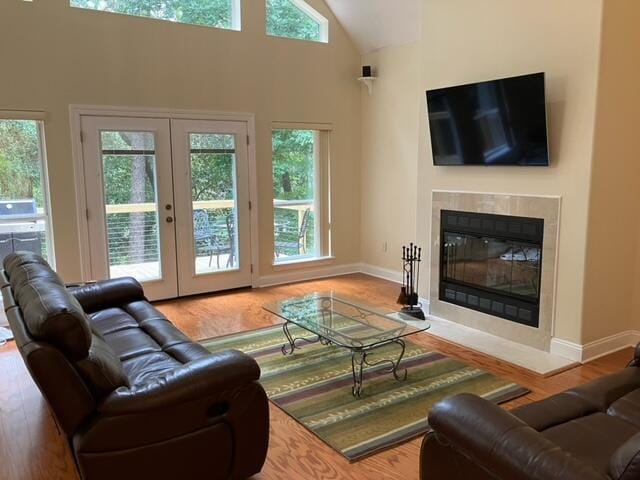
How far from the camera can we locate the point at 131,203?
5227mm

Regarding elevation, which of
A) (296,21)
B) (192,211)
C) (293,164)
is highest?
(296,21)

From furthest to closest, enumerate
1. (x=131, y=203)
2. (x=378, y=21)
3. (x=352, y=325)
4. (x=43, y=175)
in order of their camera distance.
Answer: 1. (x=378, y=21)
2. (x=131, y=203)
3. (x=43, y=175)
4. (x=352, y=325)

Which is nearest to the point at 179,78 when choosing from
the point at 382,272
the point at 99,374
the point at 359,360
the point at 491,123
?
the point at 491,123

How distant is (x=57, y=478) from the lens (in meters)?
2.46

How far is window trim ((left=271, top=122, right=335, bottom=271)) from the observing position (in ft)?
20.7

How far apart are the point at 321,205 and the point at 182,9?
106 inches

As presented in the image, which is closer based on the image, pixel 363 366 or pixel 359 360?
pixel 363 366

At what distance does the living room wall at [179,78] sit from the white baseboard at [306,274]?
0.32 feet

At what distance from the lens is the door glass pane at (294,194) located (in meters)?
6.20

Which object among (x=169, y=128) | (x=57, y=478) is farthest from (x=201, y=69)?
(x=57, y=478)

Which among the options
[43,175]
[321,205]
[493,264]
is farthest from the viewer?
[321,205]

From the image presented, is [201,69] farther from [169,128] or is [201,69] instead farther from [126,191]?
[126,191]

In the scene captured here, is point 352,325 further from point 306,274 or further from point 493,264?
point 306,274

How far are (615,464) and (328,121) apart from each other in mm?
5385
